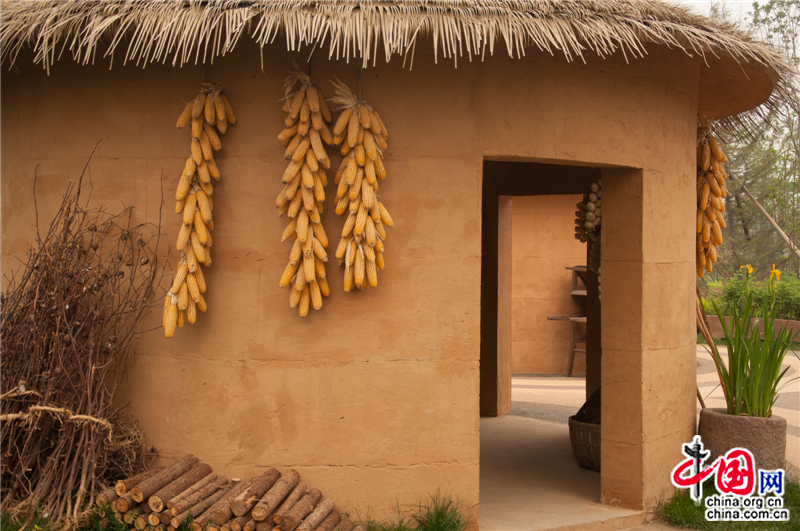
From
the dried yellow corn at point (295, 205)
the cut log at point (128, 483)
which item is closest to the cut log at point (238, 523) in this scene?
the cut log at point (128, 483)

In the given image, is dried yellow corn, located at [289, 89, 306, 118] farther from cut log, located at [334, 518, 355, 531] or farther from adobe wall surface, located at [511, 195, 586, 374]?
adobe wall surface, located at [511, 195, 586, 374]

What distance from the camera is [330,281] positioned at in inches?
157

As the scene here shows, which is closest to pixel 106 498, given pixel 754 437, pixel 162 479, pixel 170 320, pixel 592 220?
pixel 162 479

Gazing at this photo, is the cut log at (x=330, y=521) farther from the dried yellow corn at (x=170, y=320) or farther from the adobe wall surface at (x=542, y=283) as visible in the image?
the adobe wall surface at (x=542, y=283)

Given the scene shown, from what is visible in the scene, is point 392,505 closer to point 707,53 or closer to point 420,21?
point 420,21

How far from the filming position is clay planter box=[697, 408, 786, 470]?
4.80m

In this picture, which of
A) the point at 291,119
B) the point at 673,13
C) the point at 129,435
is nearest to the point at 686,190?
the point at 673,13

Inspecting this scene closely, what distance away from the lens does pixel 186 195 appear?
3.87 meters

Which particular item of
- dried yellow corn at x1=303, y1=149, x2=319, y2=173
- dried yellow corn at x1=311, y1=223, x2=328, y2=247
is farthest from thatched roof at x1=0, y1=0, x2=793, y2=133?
dried yellow corn at x1=311, y1=223, x2=328, y2=247

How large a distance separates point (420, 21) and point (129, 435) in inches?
112

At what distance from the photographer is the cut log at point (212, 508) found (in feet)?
11.5

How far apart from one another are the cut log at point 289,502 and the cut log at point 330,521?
13 centimetres

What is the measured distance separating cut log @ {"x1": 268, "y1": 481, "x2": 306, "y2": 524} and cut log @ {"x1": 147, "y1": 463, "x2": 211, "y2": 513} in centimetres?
47

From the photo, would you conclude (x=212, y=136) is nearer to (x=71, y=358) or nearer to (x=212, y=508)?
(x=71, y=358)
